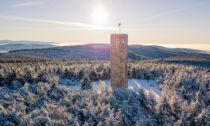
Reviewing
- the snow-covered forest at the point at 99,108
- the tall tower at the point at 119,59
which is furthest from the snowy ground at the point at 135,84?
the tall tower at the point at 119,59

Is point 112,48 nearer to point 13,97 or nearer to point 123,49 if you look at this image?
point 123,49

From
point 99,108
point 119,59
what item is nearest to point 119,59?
point 119,59

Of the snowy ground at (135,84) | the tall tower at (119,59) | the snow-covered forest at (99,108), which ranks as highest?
the tall tower at (119,59)

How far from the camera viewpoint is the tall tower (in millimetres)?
18234

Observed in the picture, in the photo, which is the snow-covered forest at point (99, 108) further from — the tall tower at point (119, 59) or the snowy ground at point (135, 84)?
the snowy ground at point (135, 84)

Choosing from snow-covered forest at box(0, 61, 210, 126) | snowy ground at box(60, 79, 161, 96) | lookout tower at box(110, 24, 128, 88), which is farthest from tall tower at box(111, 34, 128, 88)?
snowy ground at box(60, 79, 161, 96)

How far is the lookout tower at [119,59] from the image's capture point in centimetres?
1823

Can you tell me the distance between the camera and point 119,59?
18.5 meters

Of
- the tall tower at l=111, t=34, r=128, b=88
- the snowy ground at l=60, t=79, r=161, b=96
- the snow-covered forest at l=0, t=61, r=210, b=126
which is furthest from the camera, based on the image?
the snowy ground at l=60, t=79, r=161, b=96

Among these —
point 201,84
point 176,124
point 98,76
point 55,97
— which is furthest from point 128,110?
point 98,76

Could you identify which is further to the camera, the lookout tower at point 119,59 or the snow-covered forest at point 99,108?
the lookout tower at point 119,59

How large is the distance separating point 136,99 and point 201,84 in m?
6.34

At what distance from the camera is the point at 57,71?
80.2 ft

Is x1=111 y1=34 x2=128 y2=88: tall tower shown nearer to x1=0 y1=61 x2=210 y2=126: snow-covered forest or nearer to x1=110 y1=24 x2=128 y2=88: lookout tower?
x1=110 y1=24 x2=128 y2=88: lookout tower
